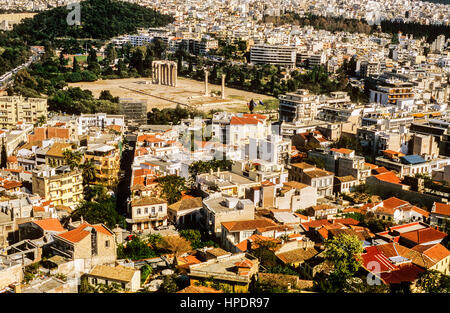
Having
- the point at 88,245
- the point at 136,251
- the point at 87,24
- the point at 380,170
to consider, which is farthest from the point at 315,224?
the point at 87,24

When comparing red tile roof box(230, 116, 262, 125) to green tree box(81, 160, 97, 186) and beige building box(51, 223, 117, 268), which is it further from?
beige building box(51, 223, 117, 268)

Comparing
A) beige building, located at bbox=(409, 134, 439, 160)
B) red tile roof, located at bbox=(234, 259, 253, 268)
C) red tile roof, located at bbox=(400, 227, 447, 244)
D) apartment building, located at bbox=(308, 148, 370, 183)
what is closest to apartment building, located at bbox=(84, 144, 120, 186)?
apartment building, located at bbox=(308, 148, 370, 183)

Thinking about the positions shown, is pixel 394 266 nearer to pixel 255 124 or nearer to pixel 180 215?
pixel 180 215

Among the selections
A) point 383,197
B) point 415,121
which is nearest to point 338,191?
point 383,197

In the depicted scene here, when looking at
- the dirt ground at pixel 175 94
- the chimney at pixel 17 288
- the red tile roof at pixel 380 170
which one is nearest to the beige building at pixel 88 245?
the chimney at pixel 17 288

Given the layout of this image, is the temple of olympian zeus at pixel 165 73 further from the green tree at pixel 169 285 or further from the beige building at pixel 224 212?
the green tree at pixel 169 285
